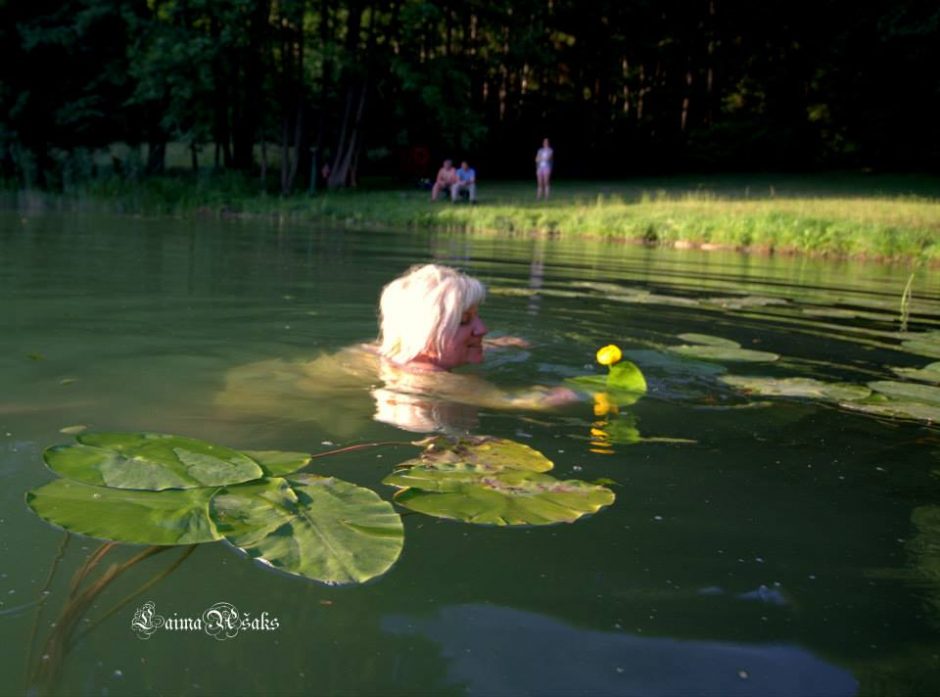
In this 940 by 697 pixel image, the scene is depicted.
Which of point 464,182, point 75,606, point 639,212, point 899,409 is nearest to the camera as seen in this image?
point 75,606

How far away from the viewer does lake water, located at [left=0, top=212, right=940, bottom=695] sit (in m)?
1.54

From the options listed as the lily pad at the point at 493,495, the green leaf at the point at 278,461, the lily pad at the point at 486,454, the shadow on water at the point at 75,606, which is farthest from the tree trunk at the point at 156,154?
the shadow on water at the point at 75,606

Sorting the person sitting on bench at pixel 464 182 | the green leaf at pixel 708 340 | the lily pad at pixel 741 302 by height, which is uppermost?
the person sitting on bench at pixel 464 182

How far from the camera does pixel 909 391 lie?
3793 mm

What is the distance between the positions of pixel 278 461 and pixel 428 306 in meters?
1.80

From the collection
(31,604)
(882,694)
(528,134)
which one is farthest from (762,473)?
(528,134)

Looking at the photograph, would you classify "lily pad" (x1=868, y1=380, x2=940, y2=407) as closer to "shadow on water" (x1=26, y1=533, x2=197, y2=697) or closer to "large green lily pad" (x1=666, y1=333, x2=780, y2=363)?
"large green lily pad" (x1=666, y1=333, x2=780, y2=363)

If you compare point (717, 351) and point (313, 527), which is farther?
point (717, 351)

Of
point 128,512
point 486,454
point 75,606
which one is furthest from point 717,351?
point 75,606

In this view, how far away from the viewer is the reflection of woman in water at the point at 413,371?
11.5 ft

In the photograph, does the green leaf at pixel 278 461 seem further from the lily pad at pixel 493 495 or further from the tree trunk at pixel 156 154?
the tree trunk at pixel 156 154

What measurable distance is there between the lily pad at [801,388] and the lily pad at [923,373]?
1.57ft

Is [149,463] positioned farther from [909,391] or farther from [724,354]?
[724,354]

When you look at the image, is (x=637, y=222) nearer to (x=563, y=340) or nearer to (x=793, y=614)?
(x=563, y=340)
